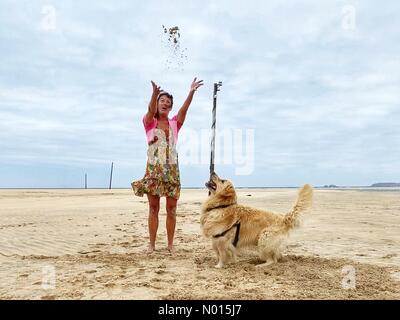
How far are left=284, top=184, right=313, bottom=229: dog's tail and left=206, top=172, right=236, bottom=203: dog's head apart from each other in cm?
85

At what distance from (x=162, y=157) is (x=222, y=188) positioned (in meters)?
1.10

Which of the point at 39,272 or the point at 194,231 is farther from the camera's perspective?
the point at 194,231

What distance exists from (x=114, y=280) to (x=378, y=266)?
11.7 feet

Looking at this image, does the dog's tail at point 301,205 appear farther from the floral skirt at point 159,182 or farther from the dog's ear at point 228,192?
the floral skirt at point 159,182

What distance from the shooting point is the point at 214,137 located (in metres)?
9.85

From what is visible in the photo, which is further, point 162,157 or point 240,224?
point 162,157

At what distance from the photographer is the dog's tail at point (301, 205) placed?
5.30m

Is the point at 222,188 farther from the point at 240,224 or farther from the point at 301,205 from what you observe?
the point at 301,205

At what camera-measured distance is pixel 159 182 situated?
19.3 feet

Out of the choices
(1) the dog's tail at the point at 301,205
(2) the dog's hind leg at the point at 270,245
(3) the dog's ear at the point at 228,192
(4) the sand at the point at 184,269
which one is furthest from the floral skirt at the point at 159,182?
(1) the dog's tail at the point at 301,205

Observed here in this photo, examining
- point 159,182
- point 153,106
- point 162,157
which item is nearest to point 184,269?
point 159,182

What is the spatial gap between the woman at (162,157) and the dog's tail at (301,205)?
1786mm

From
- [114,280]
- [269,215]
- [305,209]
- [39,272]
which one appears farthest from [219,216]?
[39,272]

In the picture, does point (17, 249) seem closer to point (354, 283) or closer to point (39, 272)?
point (39, 272)
